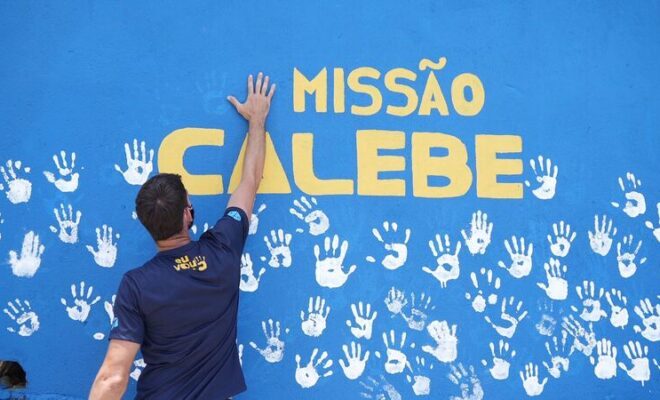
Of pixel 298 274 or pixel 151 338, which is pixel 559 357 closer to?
pixel 298 274

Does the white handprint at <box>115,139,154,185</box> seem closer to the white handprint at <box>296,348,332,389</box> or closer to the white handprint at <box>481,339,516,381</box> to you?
the white handprint at <box>296,348,332,389</box>

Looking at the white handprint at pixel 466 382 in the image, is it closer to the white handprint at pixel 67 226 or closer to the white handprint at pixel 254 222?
the white handprint at pixel 254 222

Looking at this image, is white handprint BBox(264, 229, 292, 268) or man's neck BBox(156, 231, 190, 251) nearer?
man's neck BBox(156, 231, 190, 251)

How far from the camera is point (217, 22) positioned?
2.67m

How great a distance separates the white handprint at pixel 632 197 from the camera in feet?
9.25

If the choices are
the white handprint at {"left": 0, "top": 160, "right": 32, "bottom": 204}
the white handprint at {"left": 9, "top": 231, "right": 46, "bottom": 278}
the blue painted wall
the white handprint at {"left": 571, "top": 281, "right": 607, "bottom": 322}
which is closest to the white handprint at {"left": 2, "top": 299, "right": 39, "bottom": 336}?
the blue painted wall

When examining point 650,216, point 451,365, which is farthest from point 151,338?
point 650,216

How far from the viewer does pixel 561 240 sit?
2754 mm

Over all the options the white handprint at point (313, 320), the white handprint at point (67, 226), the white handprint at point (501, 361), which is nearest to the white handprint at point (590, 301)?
the white handprint at point (501, 361)

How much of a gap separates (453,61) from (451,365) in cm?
144

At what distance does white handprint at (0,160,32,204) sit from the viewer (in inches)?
101

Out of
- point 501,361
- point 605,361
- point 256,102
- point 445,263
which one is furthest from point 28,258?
point 605,361

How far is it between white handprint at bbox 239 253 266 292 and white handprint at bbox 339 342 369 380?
49 centimetres

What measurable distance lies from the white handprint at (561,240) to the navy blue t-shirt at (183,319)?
Result: 154cm
